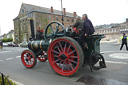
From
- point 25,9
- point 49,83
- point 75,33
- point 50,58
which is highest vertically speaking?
point 25,9

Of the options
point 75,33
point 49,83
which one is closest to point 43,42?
point 75,33

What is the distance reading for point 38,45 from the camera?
5.06 metres

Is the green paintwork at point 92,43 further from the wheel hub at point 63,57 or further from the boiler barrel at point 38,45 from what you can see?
the boiler barrel at point 38,45

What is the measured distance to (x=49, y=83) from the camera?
3.54m

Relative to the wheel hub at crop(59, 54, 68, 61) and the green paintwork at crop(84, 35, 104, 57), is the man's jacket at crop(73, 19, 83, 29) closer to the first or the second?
the green paintwork at crop(84, 35, 104, 57)

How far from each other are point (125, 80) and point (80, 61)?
60.3 inches

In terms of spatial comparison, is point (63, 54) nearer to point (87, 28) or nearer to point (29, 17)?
point (87, 28)

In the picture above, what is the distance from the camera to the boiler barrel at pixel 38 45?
15.9ft

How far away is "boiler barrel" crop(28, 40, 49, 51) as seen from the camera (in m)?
4.83

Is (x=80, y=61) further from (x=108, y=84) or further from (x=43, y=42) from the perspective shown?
(x=43, y=42)

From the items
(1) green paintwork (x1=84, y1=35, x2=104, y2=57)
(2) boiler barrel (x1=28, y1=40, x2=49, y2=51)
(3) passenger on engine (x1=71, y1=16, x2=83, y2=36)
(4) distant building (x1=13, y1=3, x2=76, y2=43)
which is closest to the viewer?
(1) green paintwork (x1=84, y1=35, x2=104, y2=57)

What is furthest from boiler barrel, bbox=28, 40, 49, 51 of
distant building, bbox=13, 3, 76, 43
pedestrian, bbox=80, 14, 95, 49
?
distant building, bbox=13, 3, 76, 43

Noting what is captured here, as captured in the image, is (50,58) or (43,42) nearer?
(50,58)

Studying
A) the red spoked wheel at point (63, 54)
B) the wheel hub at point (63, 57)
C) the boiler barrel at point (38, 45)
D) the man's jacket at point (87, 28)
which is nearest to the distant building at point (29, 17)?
the boiler barrel at point (38, 45)
